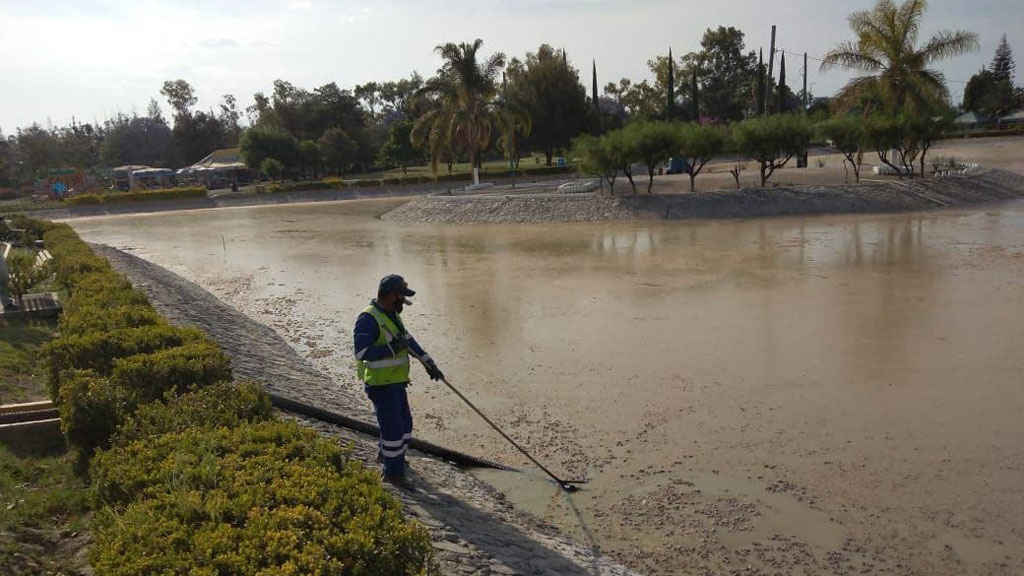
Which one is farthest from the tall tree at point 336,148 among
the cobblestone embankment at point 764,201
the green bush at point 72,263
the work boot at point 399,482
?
the work boot at point 399,482

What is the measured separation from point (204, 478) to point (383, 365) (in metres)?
1.79

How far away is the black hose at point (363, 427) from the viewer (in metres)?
6.91

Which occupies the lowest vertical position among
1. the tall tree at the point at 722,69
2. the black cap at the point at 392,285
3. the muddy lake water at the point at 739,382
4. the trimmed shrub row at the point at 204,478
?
the muddy lake water at the point at 739,382

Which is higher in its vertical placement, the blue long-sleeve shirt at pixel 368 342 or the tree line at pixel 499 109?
the tree line at pixel 499 109

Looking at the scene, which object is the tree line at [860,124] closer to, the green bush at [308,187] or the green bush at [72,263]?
the green bush at [72,263]

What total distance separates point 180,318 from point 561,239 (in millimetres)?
14918

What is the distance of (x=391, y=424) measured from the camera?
5555 millimetres

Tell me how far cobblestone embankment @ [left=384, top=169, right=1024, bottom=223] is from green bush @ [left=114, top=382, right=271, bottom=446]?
23.9m

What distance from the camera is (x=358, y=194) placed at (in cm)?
4828

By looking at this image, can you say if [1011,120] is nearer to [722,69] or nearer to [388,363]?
[722,69]

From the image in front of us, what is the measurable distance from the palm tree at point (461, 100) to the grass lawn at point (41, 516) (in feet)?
104

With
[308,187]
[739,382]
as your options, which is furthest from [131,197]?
[739,382]

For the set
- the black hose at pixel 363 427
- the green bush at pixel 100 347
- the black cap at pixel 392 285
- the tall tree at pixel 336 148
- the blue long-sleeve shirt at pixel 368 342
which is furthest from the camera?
the tall tree at pixel 336 148

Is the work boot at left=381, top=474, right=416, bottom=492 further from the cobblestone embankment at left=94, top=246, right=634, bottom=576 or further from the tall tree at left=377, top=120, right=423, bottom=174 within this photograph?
the tall tree at left=377, top=120, right=423, bottom=174
